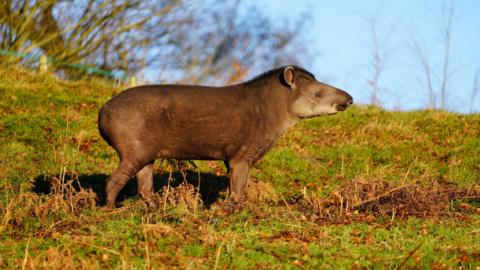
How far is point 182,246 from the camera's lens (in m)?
6.89

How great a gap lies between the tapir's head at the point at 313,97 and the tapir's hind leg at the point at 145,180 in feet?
6.55

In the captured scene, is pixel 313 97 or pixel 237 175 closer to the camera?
pixel 237 175

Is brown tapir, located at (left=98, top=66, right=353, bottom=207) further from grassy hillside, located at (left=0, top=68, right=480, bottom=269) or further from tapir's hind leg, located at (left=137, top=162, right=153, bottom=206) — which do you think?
grassy hillside, located at (left=0, top=68, right=480, bottom=269)

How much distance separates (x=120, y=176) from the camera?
9.38m

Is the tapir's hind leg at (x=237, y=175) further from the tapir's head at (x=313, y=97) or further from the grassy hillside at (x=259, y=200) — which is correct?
the tapir's head at (x=313, y=97)

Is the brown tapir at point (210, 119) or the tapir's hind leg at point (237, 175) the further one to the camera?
the tapir's hind leg at point (237, 175)

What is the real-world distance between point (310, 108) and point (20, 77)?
8.07 metres

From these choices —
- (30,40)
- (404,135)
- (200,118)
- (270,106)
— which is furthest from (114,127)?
(30,40)

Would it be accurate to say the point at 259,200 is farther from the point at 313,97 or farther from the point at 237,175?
the point at 313,97

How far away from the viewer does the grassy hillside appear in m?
6.75

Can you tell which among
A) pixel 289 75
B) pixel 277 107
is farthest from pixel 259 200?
pixel 289 75

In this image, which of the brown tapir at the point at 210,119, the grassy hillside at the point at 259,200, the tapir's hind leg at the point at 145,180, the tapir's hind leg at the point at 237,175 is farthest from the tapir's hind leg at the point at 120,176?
the tapir's hind leg at the point at 237,175

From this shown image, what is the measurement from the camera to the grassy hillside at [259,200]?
22.1 feet

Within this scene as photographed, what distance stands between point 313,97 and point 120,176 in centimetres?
265
